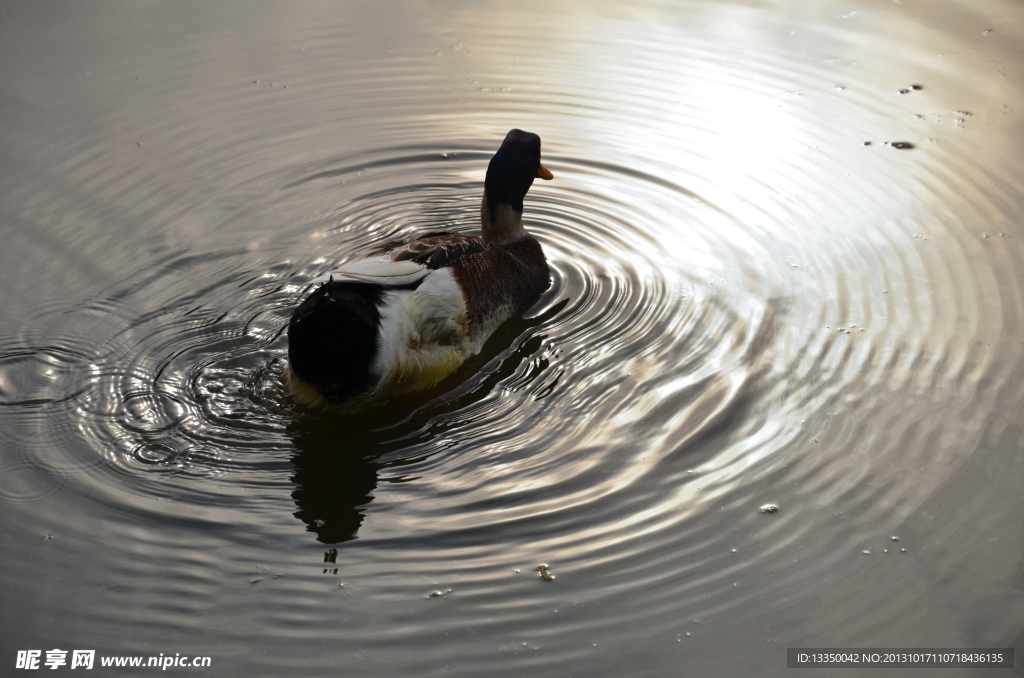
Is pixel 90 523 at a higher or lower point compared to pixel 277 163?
lower

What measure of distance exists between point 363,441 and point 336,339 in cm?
53

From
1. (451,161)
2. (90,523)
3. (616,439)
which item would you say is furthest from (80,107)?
(616,439)

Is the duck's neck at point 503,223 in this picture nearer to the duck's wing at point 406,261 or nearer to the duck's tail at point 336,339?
the duck's wing at point 406,261

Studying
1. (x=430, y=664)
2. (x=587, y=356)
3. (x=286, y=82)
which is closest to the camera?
(x=430, y=664)

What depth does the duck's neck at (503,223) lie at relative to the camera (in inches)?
228

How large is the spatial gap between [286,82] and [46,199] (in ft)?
8.31

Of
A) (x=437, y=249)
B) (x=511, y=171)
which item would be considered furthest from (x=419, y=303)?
(x=511, y=171)

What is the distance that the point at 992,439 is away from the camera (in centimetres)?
425

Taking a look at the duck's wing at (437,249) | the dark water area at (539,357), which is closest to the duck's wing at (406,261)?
the duck's wing at (437,249)

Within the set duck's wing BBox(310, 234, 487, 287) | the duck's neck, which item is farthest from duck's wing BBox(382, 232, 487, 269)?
the duck's neck

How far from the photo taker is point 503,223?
5.80m

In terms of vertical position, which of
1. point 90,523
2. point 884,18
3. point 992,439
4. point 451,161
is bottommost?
point 90,523

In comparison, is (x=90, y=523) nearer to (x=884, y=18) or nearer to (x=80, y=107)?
(x=80, y=107)

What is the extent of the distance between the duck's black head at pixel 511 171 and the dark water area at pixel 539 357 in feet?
1.79
